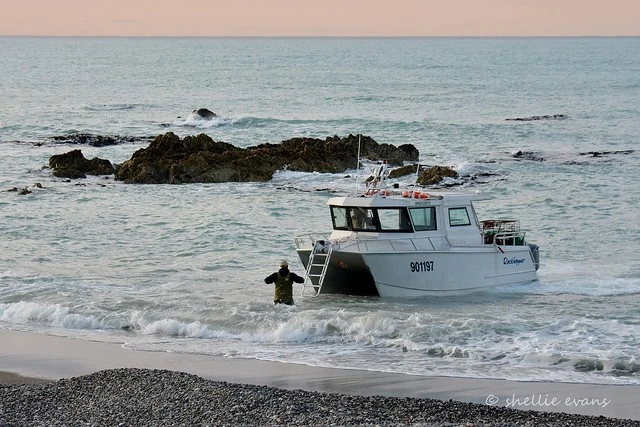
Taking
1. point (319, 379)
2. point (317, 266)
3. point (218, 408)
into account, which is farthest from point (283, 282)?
point (218, 408)

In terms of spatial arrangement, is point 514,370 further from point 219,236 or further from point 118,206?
point 118,206

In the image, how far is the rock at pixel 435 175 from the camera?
39188 millimetres

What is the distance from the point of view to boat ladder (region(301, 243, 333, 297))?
899 inches

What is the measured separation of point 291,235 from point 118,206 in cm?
785

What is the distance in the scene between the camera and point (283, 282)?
22.1 m

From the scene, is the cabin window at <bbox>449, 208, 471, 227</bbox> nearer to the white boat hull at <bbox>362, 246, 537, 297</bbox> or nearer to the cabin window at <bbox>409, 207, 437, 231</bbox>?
the cabin window at <bbox>409, 207, 437, 231</bbox>

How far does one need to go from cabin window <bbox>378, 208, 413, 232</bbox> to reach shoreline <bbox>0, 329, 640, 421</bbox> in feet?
19.9

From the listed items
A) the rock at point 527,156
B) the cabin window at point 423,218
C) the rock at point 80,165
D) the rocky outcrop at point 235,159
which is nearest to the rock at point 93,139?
the rock at point 80,165

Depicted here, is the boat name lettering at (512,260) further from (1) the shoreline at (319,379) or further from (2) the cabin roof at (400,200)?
(1) the shoreline at (319,379)

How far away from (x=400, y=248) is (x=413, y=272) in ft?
2.02

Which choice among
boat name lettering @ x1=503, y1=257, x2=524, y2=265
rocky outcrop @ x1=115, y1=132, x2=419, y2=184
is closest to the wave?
boat name lettering @ x1=503, y1=257, x2=524, y2=265

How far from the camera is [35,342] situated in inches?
781

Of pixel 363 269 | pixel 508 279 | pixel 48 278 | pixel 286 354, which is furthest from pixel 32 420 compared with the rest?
pixel 508 279

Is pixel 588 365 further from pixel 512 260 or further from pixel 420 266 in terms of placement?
pixel 512 260
